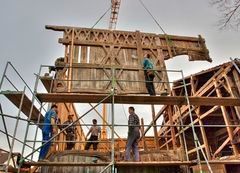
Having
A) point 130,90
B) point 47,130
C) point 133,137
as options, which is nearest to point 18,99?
point 47,130

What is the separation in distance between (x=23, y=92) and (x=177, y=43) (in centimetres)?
814

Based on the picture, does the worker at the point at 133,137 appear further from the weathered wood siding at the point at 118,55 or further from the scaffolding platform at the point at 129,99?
the weathered wood siding at the point at 118,55

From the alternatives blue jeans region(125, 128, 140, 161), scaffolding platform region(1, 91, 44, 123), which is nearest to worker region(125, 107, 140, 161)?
blue jeans region(125, 128, 140, 161)

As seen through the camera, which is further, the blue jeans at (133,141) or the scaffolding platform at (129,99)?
the scaffolding platform at (129,99)

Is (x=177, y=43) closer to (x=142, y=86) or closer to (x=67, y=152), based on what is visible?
(x=142, y=86)

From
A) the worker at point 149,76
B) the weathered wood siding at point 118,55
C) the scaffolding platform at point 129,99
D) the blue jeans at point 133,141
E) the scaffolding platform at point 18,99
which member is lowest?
the blue jeans at point 133,141

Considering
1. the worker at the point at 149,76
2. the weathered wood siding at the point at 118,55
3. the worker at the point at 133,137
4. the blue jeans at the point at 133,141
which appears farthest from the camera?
the weathered wood siding at the point at 118,55

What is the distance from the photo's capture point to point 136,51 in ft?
38.7

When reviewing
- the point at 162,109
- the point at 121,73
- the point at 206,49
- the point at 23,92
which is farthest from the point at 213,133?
the point at 23,92

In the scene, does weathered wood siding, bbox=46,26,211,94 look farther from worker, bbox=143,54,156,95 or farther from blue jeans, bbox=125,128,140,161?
blue jeans, bbox=125,128,140,161

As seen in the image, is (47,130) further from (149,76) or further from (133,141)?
(149,76)

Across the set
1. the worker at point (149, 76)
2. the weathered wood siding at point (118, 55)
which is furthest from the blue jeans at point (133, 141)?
the weathered wood siding at point (118, 55)

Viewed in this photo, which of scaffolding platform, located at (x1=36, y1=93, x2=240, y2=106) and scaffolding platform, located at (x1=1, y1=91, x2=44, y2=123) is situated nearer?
scaffolding platform, located at (x1=1, y1=91, x2=44, y2=123)

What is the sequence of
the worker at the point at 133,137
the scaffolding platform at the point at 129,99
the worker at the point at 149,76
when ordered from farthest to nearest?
the worker at the point at 149,76
the scaffolding platform at the point at 129,99
the worker at the point at 133,137
